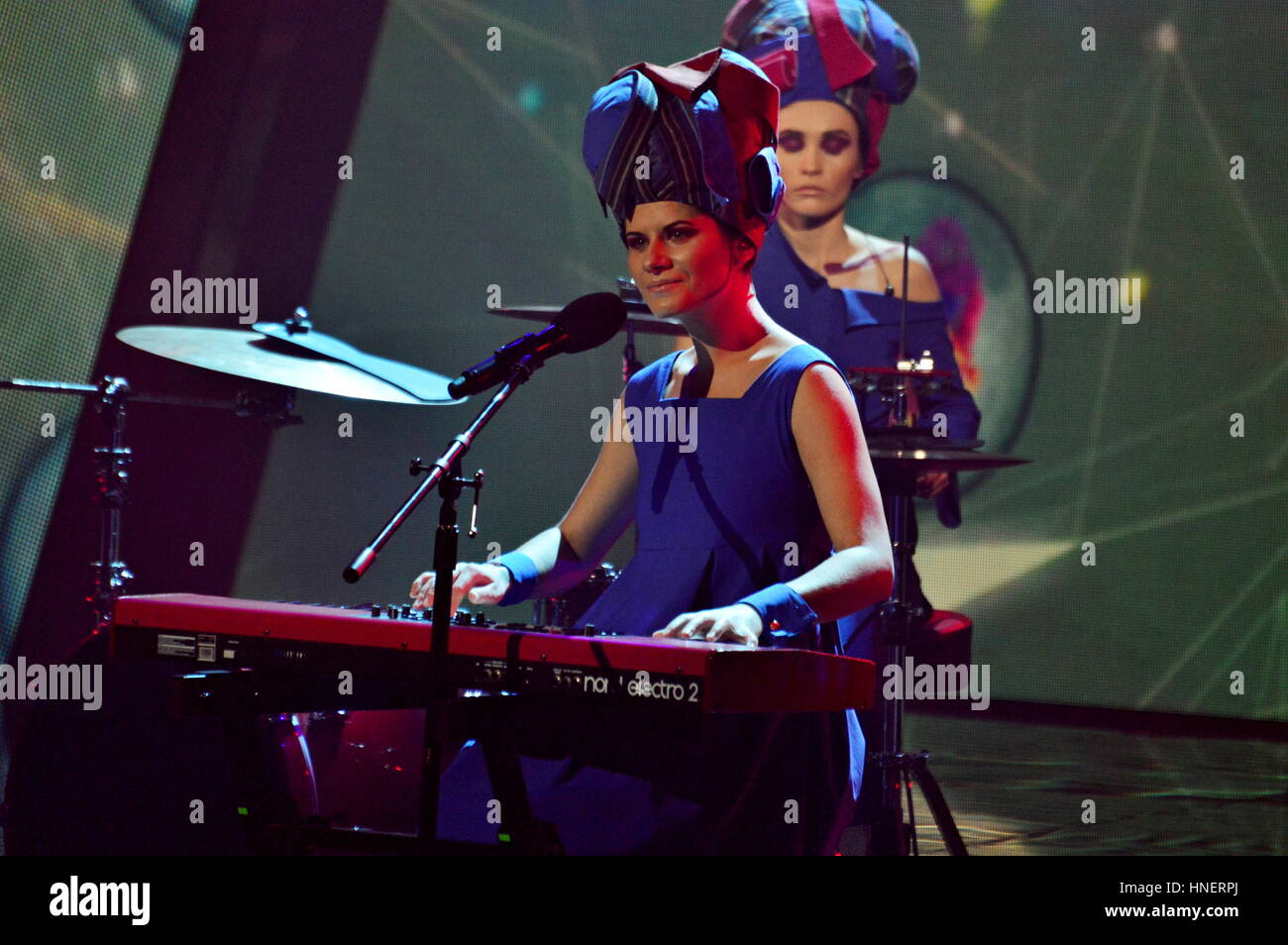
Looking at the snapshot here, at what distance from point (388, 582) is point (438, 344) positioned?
1260 mm

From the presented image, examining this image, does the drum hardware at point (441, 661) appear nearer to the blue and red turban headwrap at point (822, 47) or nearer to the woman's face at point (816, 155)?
the blue and red turban headwrap at point (822, 47)

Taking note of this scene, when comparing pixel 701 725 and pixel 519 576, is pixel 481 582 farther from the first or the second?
pixel 701 725

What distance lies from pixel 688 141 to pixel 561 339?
21.6 inches

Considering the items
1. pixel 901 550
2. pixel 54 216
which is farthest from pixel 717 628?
pixel 54 216

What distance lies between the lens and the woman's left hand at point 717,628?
1.96 meters

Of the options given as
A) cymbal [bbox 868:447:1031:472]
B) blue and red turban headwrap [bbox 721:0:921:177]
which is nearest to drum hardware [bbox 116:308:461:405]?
cymbal [bbox 868:447:1031:472]

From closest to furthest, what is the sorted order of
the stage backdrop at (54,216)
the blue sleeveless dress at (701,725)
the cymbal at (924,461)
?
the blue sleeveless dress at (701,725) < the cymbal at (924,461) < the stage backdrop at (54,216)

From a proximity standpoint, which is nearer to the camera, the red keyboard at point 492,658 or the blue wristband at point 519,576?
the red keyboard at point 492,658

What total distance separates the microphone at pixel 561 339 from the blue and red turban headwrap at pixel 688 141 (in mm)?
365

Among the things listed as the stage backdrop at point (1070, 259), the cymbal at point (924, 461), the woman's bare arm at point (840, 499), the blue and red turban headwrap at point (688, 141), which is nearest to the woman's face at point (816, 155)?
the stage backdrop at point (1070, 259)

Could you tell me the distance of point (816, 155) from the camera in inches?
245

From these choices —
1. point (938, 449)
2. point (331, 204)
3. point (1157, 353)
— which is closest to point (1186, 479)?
point (1157, 353)

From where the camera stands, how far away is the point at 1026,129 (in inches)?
298

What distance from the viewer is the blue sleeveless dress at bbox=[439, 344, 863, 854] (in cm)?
207
